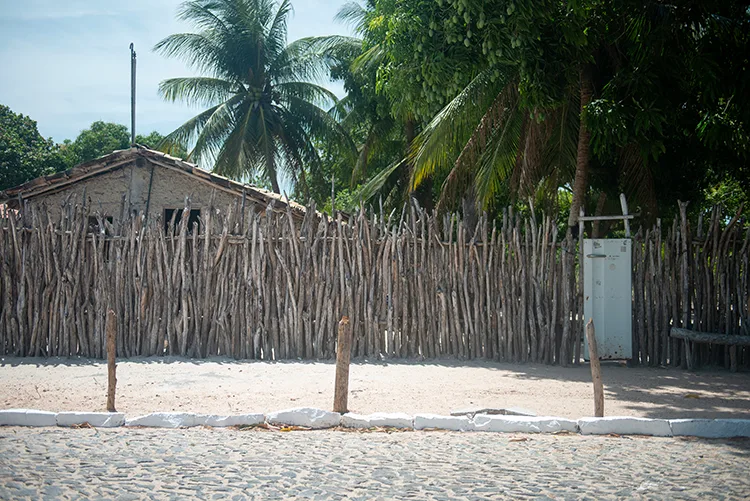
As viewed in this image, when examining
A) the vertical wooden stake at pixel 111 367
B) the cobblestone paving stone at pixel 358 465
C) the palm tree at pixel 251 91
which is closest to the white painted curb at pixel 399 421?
the cobblestone paving stone at pixel 358 465

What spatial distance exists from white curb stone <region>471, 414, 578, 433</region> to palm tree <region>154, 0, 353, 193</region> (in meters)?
16.4

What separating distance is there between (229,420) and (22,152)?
Answer: 24839mm

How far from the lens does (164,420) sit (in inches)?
247

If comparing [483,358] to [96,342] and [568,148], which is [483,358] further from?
[96,342]

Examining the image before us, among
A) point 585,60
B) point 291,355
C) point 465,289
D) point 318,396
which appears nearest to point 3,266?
point 291,355

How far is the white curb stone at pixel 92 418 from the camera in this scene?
20.7 ft

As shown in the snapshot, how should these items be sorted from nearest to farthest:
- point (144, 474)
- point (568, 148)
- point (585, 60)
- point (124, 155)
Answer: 1. point (144, 474)
2. point (585, 60)
3. point (568, 148)
4. point (124, 155)

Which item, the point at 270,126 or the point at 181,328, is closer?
the point at 181,328

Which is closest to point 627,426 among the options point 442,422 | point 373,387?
point 442,422

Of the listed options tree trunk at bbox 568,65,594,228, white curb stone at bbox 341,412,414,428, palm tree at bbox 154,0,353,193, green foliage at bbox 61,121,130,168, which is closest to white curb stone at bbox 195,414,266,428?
white curb stone at bbox 341,412,414,428

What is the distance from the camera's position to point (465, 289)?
388 inches

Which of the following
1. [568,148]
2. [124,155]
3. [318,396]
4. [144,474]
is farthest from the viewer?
[124,155]

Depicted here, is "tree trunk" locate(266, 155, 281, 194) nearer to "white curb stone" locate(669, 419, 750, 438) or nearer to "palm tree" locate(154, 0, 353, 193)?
"palm tree" locate(154, 0, 353, 193)

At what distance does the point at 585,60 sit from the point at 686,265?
3057mm
